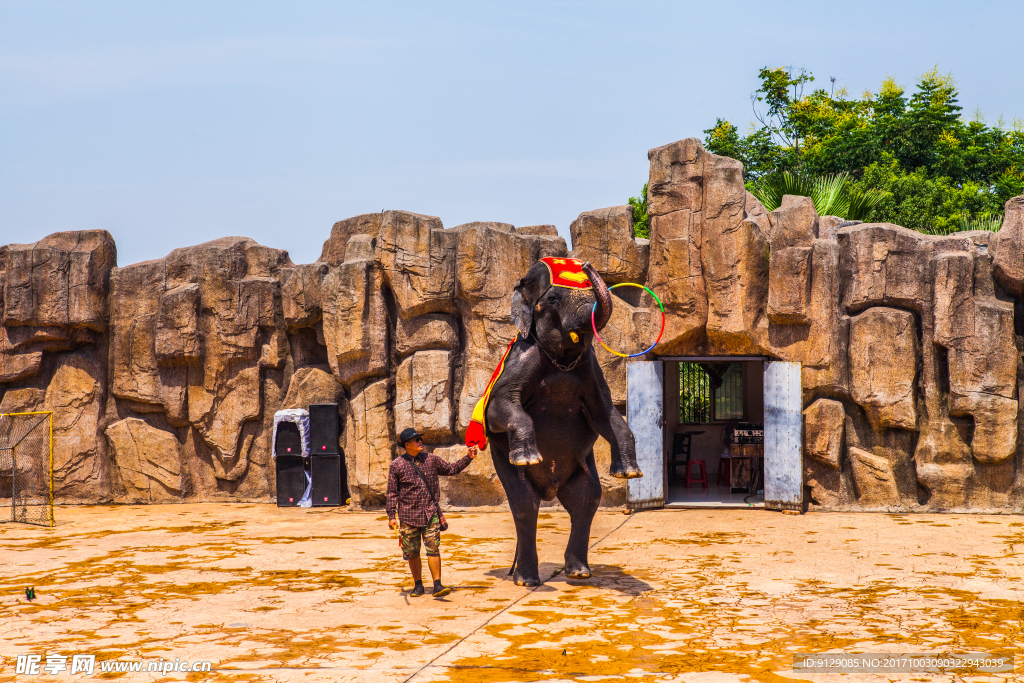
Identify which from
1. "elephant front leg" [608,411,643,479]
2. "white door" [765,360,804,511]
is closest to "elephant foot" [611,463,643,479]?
"elephant front leg" [608,411,643,479]

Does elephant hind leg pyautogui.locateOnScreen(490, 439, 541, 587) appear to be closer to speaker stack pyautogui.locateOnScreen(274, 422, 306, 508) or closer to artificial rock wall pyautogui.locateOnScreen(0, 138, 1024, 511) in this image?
artificial rock wall pyautogui.locateOnScreen(0, 138, 1024, 511)

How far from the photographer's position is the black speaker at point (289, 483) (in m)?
10.9

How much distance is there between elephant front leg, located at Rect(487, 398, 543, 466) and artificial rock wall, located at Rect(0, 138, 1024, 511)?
397 centimetres

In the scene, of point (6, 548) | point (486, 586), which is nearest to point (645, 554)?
point (486, 586)

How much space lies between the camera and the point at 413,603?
232 inches

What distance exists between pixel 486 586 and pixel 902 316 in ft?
19.0

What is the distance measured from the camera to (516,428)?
606 centimetres

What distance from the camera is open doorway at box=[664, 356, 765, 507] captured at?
1184cm

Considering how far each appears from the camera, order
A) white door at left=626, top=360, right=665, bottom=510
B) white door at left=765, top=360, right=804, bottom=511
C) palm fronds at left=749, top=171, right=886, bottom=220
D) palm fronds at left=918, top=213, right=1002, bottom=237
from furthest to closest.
A: palm fronds at left=918, top=213, right=1002, bottom=237
palm fronds at left=749, top=171, right=886, bottom=220
white door at left=626, top=360, right=665, bottom=510
white door at left=765, top=360, right=804, bottom=511

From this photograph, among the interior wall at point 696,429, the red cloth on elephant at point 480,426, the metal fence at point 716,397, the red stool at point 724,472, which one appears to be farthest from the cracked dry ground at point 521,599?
the metal fence at point 716,397

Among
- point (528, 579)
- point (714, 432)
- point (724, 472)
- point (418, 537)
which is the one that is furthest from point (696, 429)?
point (418, 537)

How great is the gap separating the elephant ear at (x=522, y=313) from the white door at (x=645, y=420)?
3.72m

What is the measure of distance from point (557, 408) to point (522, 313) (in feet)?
2.35

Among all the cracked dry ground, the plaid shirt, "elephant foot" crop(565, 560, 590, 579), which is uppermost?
the plaid shirt
